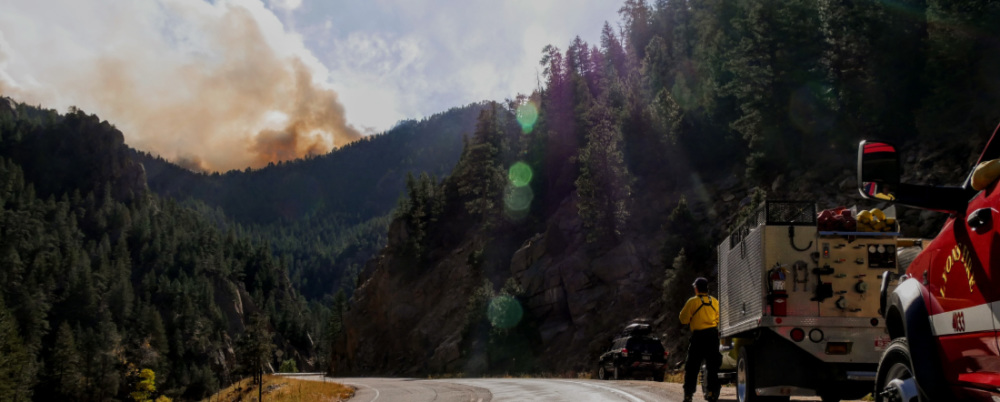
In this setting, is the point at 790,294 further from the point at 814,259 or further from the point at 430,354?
the point at 430,354

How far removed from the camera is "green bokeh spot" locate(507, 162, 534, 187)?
77812 mm

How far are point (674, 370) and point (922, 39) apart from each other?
815 inches

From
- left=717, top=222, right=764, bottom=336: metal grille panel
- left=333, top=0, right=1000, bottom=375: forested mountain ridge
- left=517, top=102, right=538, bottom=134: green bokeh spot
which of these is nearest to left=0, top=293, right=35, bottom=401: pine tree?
A: left=333, top=0, right=1000, bottom=375: forested mountain ridge

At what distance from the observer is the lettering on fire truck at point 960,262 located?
17.3ft

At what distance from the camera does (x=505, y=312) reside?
5784 centimetres

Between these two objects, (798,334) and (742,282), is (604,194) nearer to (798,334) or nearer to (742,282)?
(742,282)

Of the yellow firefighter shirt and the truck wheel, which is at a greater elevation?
the yellow firefighter shirt

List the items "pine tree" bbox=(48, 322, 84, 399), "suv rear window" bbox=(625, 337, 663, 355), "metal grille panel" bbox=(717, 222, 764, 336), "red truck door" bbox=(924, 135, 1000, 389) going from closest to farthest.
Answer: "red truck door" bbox=(924, 135, 1000, 389) < "metal grille panel" bbox=(717, 222, 764, 336) < "suv rear window" bbox=(625, 337, 663, 355) < "pine tree" bbox=(48, 322, 84, 399)

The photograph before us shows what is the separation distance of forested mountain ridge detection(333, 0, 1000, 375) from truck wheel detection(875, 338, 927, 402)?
102ft

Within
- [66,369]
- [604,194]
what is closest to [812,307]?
[604,194]

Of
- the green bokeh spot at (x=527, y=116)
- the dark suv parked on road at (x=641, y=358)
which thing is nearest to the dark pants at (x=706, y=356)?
the dark suv parked on road at (x=641, y=358)

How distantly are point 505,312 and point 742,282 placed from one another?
148ft

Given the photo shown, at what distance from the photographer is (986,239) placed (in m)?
5.12

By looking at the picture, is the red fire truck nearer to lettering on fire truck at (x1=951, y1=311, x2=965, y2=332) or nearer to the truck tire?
lettering on fire truck at (x1=951, y1=311, x2=965, y2=332)
